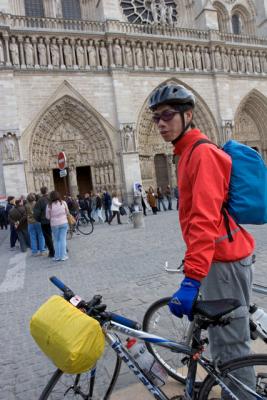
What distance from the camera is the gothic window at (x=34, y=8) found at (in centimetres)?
2206

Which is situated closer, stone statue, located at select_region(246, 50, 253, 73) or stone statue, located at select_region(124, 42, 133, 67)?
stone statue, located at select_region(124, 42, 133, 67)

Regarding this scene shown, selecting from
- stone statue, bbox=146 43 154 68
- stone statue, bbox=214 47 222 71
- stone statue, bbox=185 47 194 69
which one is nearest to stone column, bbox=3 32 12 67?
stone statue, bbox=146 43 154 68

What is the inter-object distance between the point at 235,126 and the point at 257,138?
258cm

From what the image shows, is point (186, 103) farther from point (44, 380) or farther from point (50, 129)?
point (50, 129)

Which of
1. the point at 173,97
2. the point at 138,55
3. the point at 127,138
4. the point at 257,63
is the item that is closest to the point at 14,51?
the point at 138,55

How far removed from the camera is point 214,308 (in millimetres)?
1705

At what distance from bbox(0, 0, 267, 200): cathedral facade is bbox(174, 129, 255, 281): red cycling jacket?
703 inches

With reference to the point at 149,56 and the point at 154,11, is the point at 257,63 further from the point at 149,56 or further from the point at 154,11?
the point at 149,56

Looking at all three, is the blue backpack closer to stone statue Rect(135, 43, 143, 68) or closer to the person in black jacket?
the person in black jacket

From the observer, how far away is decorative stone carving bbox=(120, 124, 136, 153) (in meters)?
21.1

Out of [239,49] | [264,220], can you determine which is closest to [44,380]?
[264,220]

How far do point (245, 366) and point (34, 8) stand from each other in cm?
2511

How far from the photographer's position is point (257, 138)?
2834 centimetres

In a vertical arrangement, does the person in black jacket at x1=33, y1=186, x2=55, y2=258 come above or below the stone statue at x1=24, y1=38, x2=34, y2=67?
below
